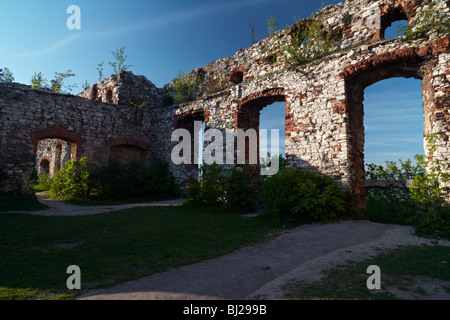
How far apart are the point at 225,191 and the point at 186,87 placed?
6.25 m

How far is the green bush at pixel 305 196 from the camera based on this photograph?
6035 mm

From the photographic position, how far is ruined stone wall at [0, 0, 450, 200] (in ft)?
20.9

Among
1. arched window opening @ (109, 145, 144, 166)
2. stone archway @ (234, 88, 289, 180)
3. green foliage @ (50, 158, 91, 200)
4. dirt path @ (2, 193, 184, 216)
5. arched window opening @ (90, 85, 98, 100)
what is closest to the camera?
dirt path @ (2, 193, 184, 216)

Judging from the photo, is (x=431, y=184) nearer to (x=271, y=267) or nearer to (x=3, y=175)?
(x=271, y=267)

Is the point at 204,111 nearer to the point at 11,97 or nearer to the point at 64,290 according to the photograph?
the point at 11,97

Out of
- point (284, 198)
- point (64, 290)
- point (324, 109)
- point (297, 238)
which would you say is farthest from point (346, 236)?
point (64, 290)

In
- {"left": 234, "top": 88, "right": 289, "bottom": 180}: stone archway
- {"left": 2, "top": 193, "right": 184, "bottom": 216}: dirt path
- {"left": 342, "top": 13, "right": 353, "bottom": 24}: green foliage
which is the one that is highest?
{"left": 342, "top": 13, "right": 353, "bottom": 24}: green foliage

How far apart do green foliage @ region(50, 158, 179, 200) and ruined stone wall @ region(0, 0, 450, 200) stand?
0.53 metres

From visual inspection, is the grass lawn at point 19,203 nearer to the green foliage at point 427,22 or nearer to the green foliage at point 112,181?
the green foliage at point 112,181

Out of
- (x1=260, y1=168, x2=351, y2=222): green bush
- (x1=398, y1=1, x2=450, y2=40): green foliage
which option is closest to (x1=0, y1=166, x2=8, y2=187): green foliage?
(x1=260, y1=168, x2=351, y2=222): green bush

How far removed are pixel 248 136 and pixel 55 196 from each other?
7486 mm

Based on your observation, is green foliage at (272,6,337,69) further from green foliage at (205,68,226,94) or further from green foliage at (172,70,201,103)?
green foliage at (172,70,201,103)

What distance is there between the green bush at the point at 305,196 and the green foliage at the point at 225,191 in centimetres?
104

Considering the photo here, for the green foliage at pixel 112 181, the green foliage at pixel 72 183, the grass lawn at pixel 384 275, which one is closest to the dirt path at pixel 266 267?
the grass lawn at pixel 384 275
